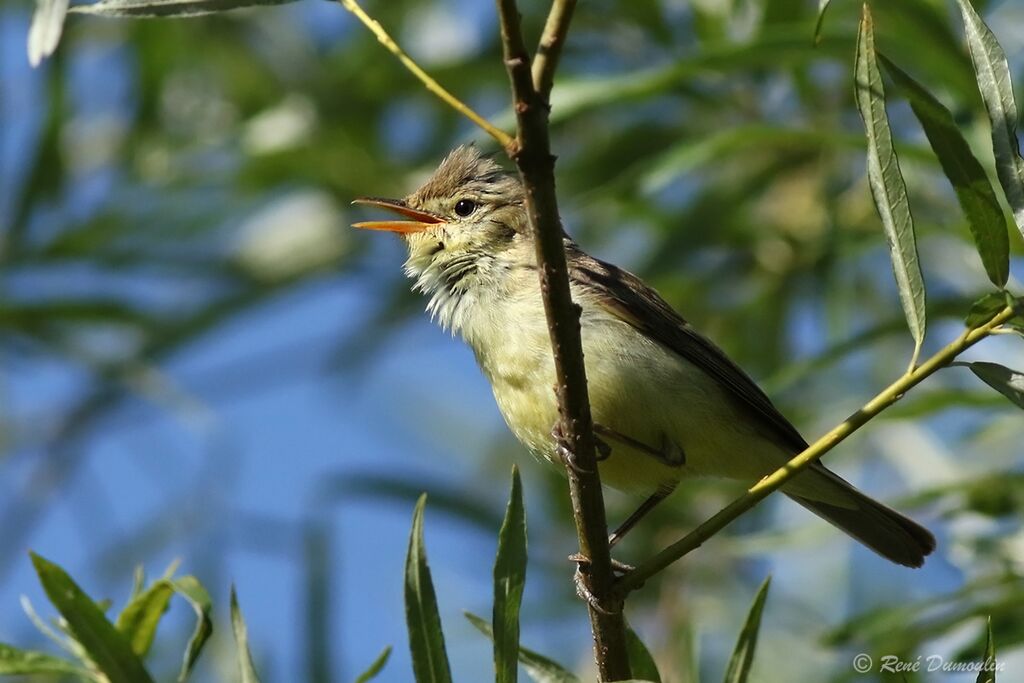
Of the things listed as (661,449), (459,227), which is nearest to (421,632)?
(661,449)

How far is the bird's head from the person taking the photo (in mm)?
3973

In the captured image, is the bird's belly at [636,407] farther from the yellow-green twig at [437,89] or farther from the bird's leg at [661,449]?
the yellow-green twig at [437,89]

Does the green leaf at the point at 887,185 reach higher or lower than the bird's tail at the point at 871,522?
lower

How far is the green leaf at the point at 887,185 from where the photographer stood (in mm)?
2195

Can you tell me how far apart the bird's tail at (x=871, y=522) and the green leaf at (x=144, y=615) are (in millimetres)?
1860

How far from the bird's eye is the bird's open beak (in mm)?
61

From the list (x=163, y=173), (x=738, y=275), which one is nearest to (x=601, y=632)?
(x=738, y=275)

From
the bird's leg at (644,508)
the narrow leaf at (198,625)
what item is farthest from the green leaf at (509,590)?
the bird's leg at (644,508)

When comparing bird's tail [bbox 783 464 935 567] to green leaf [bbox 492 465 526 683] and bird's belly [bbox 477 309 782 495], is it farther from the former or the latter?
green leaf [bbox 492 465 526 683]

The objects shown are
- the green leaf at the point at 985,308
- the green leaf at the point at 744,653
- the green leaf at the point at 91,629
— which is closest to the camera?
the green leaf at the point at 985,308

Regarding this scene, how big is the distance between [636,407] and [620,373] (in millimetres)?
96

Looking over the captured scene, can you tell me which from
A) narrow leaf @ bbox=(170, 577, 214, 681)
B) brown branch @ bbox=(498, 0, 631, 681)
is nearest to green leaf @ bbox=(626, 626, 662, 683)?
brown branch @ bbox=(498, 0, 631, 681)

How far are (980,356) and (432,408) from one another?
127 inches

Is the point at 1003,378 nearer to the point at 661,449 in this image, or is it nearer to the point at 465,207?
the point at 661,449
